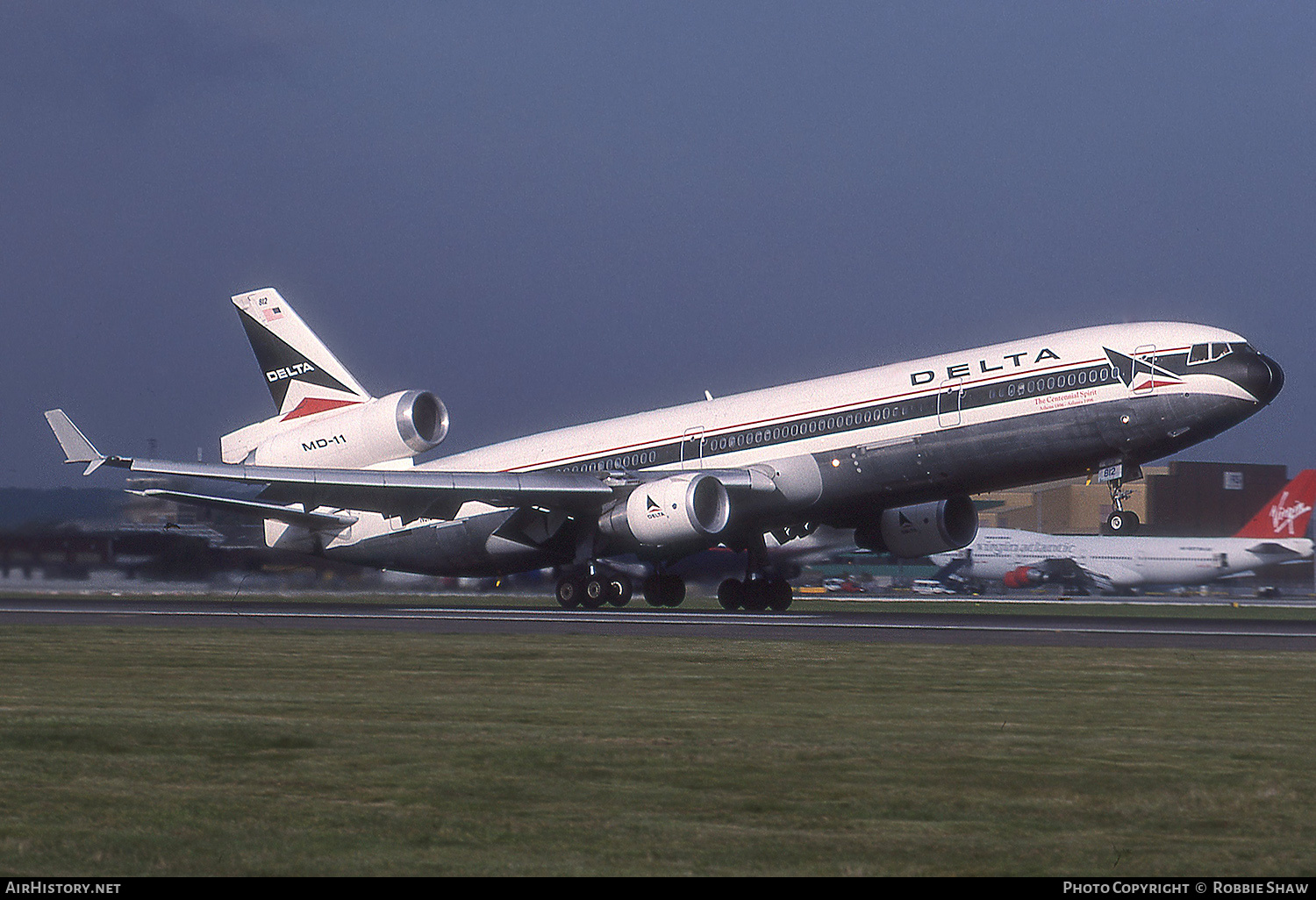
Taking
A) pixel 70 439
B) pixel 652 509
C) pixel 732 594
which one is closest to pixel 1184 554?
pixel 732 594

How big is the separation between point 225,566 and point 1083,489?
64926 millimetres

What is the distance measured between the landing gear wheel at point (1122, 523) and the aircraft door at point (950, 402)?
159 inches

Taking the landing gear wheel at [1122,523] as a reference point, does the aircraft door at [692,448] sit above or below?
above

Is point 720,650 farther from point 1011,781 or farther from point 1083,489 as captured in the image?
point 1083,489

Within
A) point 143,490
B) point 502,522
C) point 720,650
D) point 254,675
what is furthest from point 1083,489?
point 254,675

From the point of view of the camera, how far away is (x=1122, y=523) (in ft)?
101

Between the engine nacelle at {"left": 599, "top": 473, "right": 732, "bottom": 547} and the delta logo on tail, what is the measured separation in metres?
9.46

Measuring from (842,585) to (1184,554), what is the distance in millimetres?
16382

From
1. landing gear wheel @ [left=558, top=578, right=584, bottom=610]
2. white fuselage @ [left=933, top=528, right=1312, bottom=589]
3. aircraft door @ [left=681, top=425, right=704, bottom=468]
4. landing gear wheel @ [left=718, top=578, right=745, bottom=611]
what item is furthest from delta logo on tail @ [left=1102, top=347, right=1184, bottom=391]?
white fuselage @ [left=933, top=528, right=1312, bottom=589]

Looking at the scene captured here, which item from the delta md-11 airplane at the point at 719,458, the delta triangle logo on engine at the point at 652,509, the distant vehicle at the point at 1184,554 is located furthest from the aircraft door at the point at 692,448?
the distant vehicle at the point at 1184,554

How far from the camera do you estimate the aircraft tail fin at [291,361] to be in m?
41.6

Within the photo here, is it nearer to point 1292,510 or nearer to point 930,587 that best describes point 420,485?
point 930,587

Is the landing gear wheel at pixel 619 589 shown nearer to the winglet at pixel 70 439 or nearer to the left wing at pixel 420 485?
the left wing at pixel 420 485
